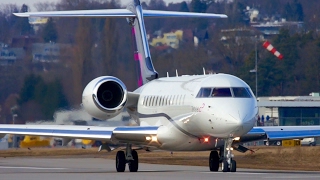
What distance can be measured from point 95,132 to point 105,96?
83.8 inches

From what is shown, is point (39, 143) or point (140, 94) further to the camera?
point (39, 143)

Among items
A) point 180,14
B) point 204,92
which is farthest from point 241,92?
point 180,14

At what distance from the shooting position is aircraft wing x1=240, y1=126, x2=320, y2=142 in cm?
2473

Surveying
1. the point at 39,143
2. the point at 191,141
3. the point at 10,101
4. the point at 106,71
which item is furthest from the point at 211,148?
the point at 39,143

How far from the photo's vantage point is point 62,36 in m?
51.0

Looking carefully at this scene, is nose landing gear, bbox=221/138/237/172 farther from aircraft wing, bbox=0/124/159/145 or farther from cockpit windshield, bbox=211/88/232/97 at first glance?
aircraft wing, bbox=0/124/159/145

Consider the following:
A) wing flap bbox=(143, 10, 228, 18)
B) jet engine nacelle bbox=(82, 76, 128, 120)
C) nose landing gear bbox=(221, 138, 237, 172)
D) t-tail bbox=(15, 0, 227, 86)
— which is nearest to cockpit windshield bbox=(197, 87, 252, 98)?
nose landing gear bbox=(221, 138, 237, 172)

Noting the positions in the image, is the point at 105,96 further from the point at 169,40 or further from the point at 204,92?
the point at 169,40

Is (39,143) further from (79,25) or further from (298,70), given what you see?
(298,70)

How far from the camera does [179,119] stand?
24719mm

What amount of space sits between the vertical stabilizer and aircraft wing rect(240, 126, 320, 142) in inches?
239

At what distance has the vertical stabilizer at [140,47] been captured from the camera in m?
30.2

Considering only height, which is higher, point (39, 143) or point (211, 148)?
point (211, 148)

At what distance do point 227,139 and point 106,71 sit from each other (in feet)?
69.7
